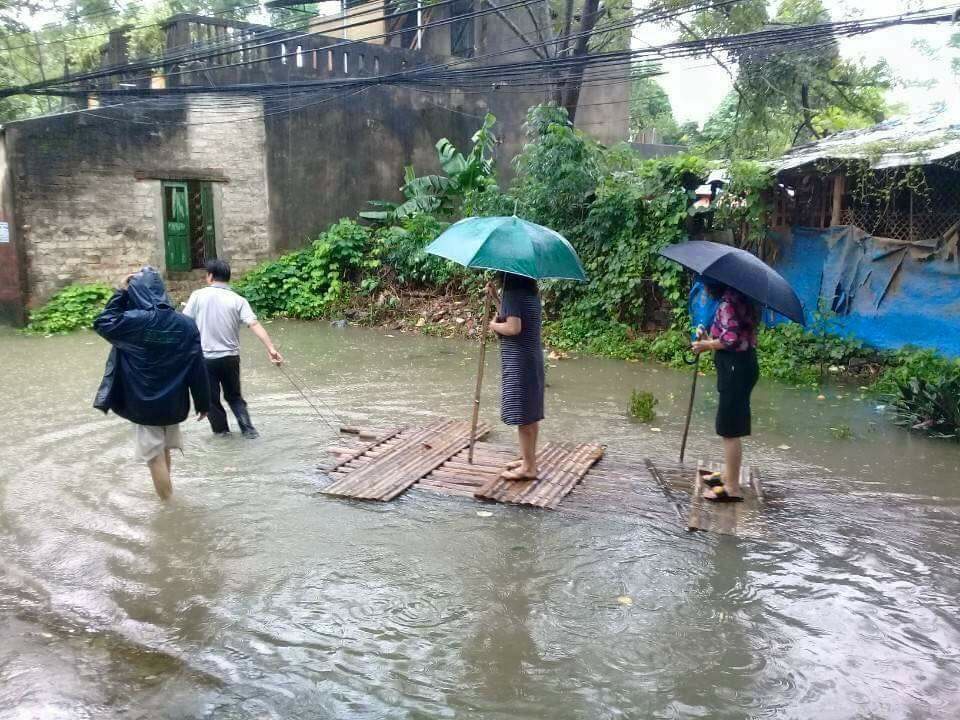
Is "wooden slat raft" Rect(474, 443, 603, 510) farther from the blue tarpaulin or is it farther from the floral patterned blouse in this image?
the blue tarpaulin

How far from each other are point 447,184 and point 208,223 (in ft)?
15.3

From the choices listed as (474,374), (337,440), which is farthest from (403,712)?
(474,374)

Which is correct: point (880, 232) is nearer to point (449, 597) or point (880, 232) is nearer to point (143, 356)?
point (449, 597)

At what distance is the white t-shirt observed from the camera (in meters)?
6.46

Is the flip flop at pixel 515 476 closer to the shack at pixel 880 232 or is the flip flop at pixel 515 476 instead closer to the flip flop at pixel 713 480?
the flip flop at pixel 713 480

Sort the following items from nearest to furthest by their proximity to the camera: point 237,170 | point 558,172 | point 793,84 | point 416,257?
point 558,172 < point 416,257 < point 237,170 < point 793,84

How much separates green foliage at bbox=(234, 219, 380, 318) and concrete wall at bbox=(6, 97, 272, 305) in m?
0.83

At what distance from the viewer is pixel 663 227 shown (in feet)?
35.3

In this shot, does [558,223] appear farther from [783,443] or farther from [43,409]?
[43,409]

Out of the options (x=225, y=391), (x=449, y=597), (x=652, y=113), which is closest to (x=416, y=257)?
(x=225, y=391)

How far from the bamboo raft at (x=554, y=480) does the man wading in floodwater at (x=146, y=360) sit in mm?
1242

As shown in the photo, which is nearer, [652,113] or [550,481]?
[550,481]

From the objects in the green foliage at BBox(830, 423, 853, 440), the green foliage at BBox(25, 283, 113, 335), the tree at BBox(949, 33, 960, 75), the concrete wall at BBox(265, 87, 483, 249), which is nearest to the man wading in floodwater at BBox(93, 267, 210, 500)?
the green foliage at BBox(830, 423, 853, 440)

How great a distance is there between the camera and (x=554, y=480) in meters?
5.66
